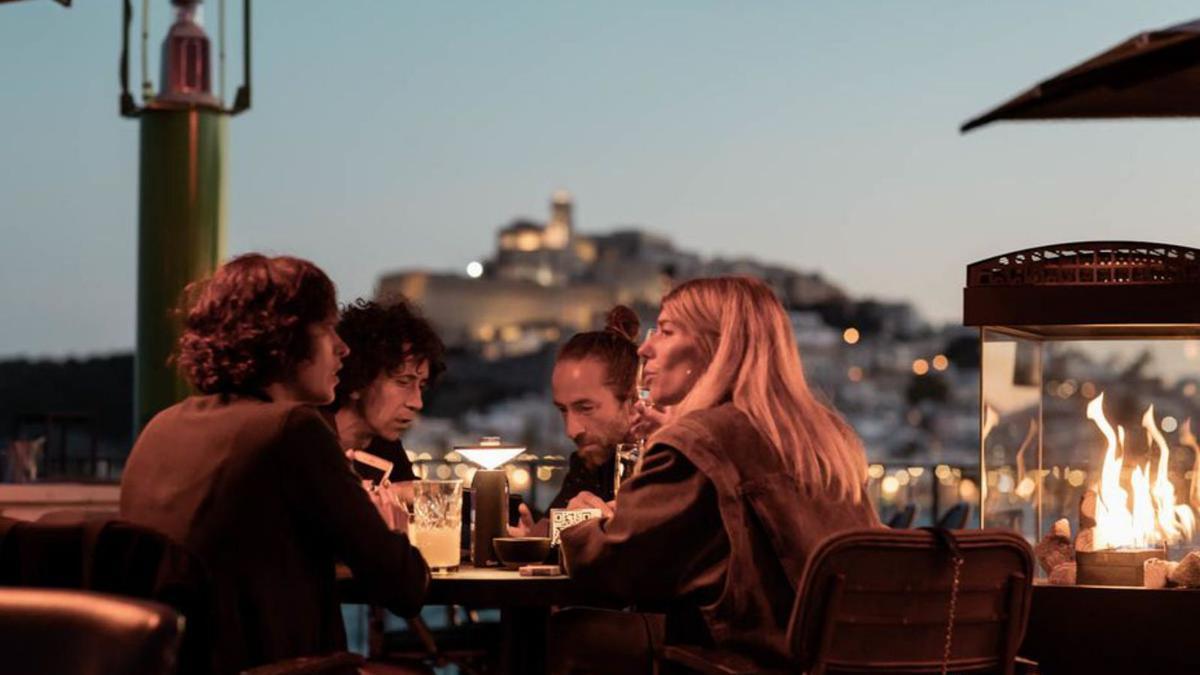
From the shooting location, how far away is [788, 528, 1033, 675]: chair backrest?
2.86 meters

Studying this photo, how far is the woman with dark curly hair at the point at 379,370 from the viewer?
4.19 metres

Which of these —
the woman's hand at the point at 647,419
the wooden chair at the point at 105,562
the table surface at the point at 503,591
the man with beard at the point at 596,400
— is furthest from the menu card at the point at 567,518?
the wooden chair at the point at 105,562

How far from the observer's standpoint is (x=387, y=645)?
15.1 ft

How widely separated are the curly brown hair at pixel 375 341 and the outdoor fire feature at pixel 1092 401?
48.8 inches

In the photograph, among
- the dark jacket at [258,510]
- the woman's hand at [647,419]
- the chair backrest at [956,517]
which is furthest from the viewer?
the chair backrest at [956,517]

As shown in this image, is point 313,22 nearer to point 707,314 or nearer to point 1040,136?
point 1040,136

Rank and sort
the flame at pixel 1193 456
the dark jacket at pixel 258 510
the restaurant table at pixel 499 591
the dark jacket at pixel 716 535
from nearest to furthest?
the dark jacket at pixel 258 510, the dark jacket at pixel 716 535, the restaurant table at pixel 499 591, the flame at pixel 1193 456

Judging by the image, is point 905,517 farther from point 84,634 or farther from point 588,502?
point 84,634

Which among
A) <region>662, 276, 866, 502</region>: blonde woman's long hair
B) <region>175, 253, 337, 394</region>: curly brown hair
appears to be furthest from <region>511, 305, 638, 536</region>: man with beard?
<region>175, 253, 337, 394</region>: curly brown hair

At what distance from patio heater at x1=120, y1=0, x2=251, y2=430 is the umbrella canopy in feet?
13.4

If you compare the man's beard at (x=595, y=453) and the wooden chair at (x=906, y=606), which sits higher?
the man's beard at (x=595, y=453)

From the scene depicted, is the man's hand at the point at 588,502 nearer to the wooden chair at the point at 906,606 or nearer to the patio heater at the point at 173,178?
the wooden chair at the point at 906,606

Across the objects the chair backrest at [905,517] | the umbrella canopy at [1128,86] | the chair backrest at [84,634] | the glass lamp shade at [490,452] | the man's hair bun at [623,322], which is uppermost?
the umbrella canopy at [1128,86]

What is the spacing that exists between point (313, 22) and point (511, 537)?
74.1 ft
